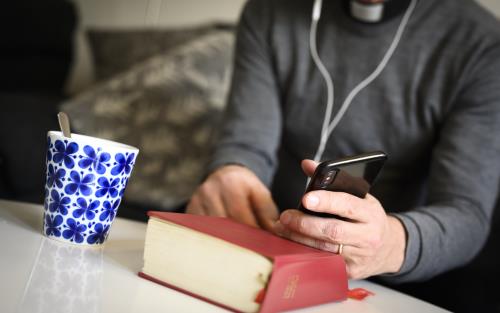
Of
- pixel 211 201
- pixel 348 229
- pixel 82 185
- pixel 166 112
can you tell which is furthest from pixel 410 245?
pixel 166 112

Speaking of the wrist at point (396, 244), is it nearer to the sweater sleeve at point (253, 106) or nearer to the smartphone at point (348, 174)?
the smartphone at point (348, 174)

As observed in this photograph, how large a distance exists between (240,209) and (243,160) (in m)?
0.19

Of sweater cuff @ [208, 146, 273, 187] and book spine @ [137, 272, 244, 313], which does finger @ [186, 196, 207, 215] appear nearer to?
sweater cuff @ [208, 146, 273, 187]

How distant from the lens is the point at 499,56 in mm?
992

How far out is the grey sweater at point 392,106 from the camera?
36.6 inches

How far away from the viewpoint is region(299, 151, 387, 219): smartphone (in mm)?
572

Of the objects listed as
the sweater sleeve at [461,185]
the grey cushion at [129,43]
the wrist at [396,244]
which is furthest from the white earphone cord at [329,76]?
the grey cushion at [129,43]

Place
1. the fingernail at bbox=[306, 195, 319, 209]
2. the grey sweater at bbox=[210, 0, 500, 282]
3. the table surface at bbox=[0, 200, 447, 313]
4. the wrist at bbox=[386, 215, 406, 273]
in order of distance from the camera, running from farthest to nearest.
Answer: the grey sweater at bbox=[210, 0, 500, 282] < the wrist at bbox=[386, 215, 406, 273] < the fingernail at bbox=[306, 195, 319, 209] < the table surface at bbox=[0, 200, 447, 313]

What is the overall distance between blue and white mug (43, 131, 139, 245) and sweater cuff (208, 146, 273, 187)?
Result: 380 millimetres

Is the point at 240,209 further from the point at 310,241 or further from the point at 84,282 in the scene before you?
the point at 84,282

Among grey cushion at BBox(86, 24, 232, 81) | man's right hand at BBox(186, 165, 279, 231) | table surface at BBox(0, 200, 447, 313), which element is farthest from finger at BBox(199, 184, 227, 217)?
grey cushion at BBox(86, 24, 232, 81)

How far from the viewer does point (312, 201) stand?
58 centimetres

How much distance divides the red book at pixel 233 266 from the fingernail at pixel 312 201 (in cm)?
4

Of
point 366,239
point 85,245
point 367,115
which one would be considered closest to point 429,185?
point 367,115
